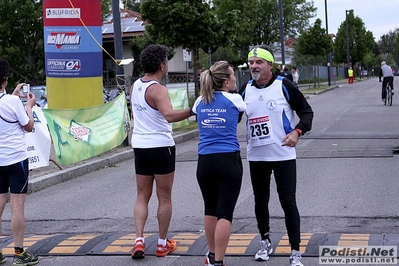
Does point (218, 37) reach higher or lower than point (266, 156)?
higher

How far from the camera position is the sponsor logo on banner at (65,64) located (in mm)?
15070

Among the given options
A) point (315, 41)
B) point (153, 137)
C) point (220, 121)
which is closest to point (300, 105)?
point (220, 121)

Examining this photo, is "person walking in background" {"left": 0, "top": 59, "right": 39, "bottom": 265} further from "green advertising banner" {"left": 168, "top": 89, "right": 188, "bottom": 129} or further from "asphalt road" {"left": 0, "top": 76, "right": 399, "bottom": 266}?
"green advertising banner" {"left": 168, "top": 89, "right": 188, "bottom": 129}

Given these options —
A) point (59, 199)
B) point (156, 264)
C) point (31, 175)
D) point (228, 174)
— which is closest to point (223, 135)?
point (228, 174)

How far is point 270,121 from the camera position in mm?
5457

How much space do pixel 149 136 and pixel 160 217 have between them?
803 millimetres

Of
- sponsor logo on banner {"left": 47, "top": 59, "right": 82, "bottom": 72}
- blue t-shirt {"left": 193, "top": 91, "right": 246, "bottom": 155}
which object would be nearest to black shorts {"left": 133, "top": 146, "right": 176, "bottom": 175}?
blue t-shirt {"left": 193, "top": 91, "right": 246, "bottom": 155}

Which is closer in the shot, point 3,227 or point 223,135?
point 223,135

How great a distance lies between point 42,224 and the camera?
8078 millimetres

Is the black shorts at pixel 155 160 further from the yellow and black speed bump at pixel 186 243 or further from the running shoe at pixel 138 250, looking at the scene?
the yellow and black speed bump at pixel 186 243

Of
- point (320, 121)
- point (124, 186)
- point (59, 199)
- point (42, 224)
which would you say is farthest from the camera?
point (320, 121)

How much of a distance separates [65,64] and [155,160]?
31.7 feet

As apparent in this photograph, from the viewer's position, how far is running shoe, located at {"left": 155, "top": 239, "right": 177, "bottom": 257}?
19.9 feet

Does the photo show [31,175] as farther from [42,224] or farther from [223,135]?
[223,135]
